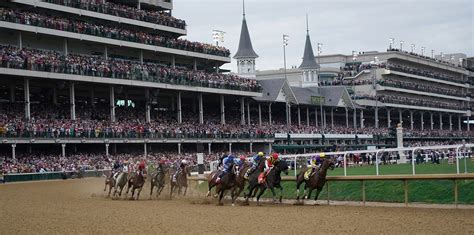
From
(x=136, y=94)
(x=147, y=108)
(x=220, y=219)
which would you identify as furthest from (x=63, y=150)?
(x=220, y=219)

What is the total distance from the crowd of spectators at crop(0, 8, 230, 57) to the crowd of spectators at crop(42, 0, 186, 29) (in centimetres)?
108

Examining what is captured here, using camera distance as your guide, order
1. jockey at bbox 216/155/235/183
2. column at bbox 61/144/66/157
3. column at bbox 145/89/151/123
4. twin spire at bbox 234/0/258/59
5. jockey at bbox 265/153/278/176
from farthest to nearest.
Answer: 1. twin spire at bbox 234/0/258/59
2. column at bbox 145/89/151/123
3. column at bbox 61/144/66/157
4. jockey at bbox 216/155/235/183
5. jockey at bbox 265/153/278/176

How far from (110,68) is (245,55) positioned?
28.8 meters

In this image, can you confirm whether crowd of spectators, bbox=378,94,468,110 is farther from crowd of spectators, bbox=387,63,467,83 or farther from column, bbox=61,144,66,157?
column, bbox=61,144,66,157

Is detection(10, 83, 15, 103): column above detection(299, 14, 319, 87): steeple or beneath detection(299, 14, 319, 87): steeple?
beneath

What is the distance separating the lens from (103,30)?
53125 millimetres

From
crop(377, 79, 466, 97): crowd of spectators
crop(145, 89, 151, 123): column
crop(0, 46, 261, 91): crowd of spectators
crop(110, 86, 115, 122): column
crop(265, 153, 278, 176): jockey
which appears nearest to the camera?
crop(265, 153, 278, 176): jockey

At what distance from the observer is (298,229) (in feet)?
47.7

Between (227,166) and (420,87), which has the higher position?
(420,87)

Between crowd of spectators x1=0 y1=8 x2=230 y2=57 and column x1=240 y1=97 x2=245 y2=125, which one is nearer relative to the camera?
crowd of spectators x1=0 y1=8 x2=230 y2=57

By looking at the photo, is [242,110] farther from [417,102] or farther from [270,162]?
[270,162]

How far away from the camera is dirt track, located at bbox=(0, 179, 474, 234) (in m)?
14.6

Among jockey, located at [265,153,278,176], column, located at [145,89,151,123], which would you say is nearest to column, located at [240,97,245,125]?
column, located at [145,89,151,123]

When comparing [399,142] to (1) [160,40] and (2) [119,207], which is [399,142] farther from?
(2) [119,207]
